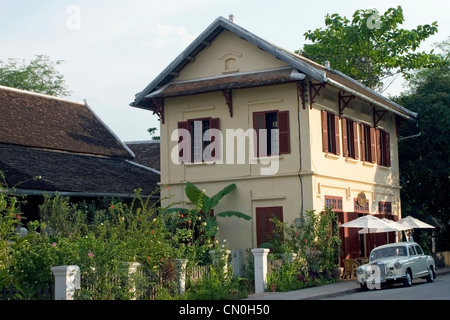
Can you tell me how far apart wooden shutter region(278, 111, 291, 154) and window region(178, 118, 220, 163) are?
96.3 inches

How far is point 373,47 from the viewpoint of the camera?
45156mm

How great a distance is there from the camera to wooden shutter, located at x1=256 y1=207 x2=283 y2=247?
2852 centimetres

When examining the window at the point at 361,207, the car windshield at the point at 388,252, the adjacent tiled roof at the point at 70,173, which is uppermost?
the adjacent tiled roof at the point at 70,173

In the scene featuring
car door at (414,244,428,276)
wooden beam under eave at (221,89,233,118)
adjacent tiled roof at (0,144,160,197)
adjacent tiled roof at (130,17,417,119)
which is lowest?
car door at (414,244,428,276)

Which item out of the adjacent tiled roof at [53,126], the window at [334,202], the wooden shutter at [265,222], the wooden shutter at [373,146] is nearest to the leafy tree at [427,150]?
the wooden shutter at [373,146]

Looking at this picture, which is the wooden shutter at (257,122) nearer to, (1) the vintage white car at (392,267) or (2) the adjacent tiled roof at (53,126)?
(1) the vintage white car at (392,267)

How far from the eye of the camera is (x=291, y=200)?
28.4 m

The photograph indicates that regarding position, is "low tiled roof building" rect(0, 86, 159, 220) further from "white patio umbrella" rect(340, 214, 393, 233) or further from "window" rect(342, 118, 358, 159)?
"window" rect(342, 118, 358, 159)

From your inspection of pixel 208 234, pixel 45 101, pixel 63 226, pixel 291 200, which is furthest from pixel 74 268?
pixel 45 101

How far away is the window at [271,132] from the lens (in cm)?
2862

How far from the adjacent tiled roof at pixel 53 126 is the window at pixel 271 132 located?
351 inches

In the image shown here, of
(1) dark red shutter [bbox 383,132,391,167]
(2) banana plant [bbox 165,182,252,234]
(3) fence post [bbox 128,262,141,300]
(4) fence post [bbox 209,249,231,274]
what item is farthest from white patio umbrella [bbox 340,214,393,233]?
(3) fence post [bbox 128,262,141,300]
